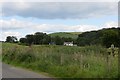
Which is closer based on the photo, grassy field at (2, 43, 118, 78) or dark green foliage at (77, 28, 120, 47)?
grassy field at (2, 43, 118, 78)

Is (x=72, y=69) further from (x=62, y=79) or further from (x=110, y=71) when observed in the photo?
(x=110, y=71)

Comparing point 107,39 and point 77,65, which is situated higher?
point 107,39

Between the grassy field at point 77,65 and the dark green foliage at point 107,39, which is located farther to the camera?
the dark green foliage at point 107,39

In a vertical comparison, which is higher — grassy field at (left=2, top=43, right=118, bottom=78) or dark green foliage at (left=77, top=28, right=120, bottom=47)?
dark green foliage at (left=77, top=28, right=120, bottom=47)

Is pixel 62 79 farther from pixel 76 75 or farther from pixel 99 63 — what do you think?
pixel 99 63

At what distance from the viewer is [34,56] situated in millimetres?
29922

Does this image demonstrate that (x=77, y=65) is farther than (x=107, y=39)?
No

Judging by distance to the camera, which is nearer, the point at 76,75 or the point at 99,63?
the point at 76,75

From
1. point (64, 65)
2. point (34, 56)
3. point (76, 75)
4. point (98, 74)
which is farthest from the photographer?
point (34, 56)

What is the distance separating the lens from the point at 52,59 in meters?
26.1

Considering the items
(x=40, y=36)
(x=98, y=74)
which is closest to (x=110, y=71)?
(x=98, y=74)

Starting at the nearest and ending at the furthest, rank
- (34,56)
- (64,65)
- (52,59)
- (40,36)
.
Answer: (64,65) → (52,59) → (34,56) → (40,36)

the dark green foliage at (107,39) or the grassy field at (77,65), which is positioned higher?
the dark green foliage at (107,39)

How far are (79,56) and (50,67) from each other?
2.05 m
